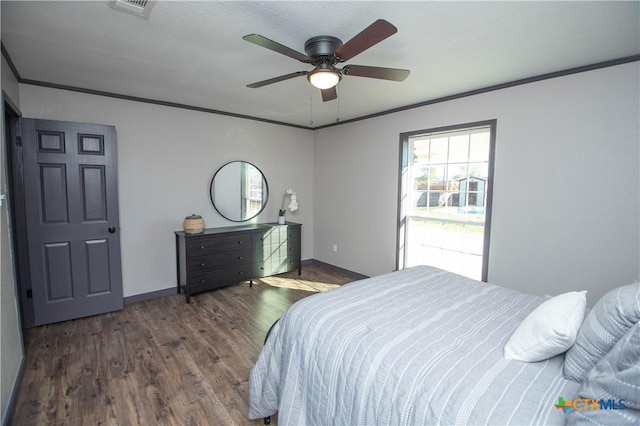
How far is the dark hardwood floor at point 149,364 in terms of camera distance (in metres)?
1.86

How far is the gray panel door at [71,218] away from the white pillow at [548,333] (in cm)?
368

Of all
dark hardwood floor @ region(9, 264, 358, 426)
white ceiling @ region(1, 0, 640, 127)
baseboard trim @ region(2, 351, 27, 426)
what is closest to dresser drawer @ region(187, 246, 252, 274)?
dark hardwood floor @ region(9, 264, 358, 426)

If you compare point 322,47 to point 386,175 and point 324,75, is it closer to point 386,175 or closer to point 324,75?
point 324,75

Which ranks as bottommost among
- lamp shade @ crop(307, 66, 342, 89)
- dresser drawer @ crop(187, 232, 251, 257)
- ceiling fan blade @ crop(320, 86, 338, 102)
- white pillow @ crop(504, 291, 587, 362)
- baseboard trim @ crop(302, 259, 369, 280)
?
baseboard trim @ crop(302, 259, 369, 280)

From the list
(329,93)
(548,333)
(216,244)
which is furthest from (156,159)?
(548,333)

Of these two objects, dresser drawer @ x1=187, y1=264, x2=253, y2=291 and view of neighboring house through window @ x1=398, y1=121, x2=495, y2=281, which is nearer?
view of neighboring house through window @ x1=398, y1=121, x2=495, y2=281

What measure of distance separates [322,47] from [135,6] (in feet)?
3.67

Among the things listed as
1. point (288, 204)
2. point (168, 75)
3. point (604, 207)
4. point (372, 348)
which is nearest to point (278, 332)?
point (372, 348)

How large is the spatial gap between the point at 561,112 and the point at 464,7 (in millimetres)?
1577

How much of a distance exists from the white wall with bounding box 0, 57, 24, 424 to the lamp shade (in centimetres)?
211

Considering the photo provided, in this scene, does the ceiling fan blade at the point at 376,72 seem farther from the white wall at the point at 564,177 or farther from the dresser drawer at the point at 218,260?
the dresser drawer at the point at 218,260

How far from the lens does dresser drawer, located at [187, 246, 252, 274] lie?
357cm

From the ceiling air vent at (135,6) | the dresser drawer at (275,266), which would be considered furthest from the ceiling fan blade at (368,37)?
the dresser drawer at (275,266)

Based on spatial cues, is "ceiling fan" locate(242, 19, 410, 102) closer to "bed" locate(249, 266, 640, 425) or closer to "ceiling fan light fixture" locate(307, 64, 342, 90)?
"ceiling fan light fixture" locate(307, 64, 342, 90)
